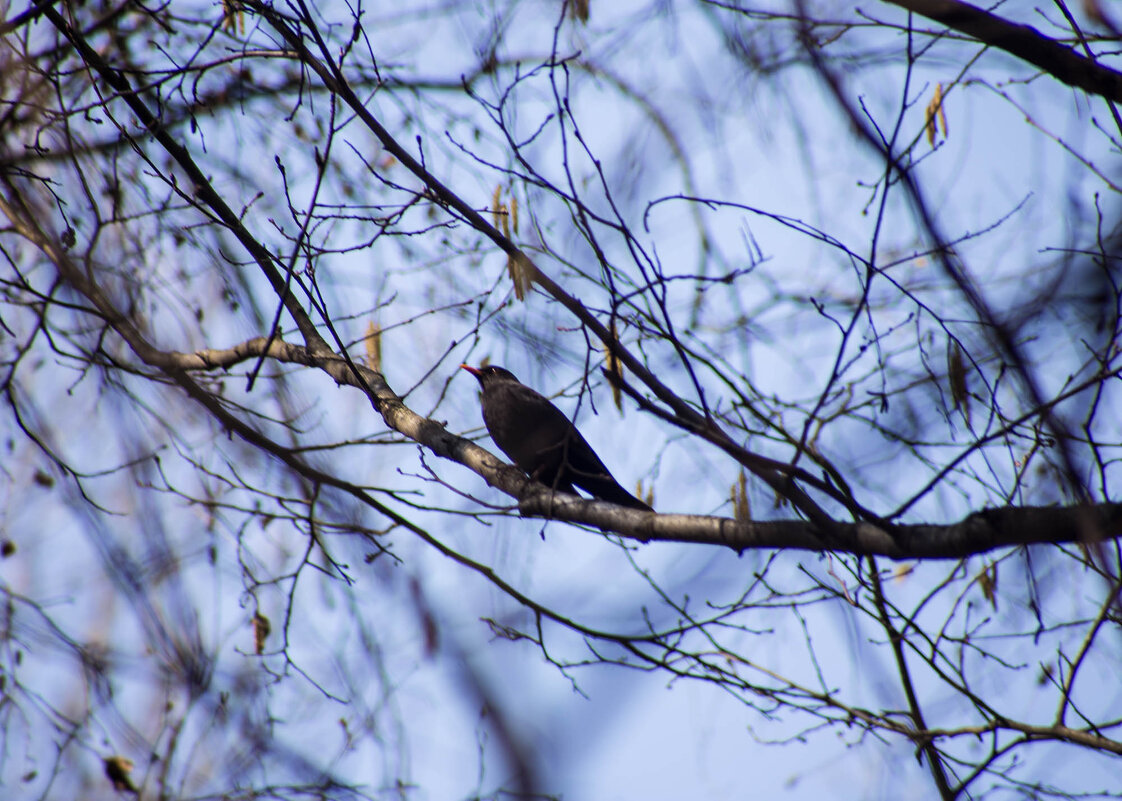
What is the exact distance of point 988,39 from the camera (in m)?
2.95

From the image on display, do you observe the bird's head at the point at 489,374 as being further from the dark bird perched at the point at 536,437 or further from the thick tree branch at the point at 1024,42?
the thick tree branch at the point at 1024,42

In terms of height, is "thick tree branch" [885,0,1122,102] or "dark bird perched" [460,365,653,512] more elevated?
"thick tree branch" [885,0,1122,102]

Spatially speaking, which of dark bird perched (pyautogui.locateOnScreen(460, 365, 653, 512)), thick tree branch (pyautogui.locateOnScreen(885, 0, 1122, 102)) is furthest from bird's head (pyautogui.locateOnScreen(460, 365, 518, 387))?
thick tree branch (pyautogui.locateOnScreen(885, 0, 1122, 102))

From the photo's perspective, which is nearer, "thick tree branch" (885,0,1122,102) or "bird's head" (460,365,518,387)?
"thick tree branch" (885,0,1122,102)

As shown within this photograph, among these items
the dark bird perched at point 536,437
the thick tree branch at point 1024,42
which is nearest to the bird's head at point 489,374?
the dark bird perched at point 536,437

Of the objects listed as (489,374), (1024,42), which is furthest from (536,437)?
(1024,42)

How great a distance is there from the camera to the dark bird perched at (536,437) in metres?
4.33

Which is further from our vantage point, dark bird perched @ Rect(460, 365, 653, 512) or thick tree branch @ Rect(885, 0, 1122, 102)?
dark bird perched @ Rect(460, 365, 653, 512)

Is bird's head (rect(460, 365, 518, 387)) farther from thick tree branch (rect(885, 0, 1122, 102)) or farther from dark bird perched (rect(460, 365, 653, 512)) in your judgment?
thick tree branch (rect(885, 0, 1122, 102))

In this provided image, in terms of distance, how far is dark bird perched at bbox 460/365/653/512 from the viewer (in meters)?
4.33

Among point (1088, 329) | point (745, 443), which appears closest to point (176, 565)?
point (745, 443)

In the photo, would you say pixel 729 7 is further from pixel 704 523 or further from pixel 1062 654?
pixel 1062 654

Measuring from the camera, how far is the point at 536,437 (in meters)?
4.43

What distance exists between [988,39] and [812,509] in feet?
5.96
